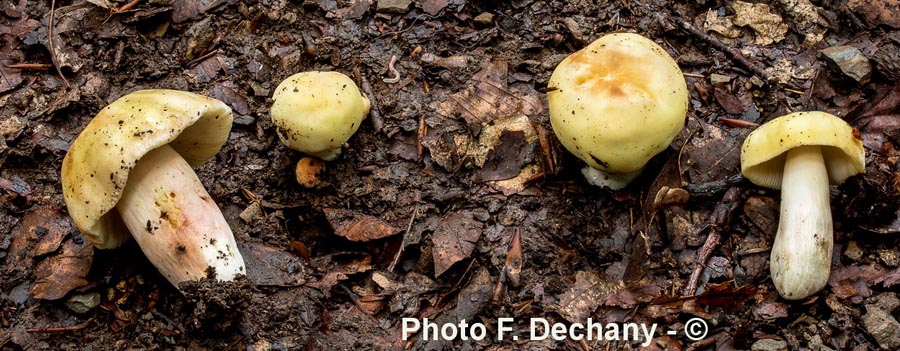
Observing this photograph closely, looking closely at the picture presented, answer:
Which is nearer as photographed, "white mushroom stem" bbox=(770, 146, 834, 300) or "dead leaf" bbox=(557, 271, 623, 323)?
"white mushroom stem" bbox=(770, 146, 834, 300)

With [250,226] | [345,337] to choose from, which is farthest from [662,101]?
[250,226]

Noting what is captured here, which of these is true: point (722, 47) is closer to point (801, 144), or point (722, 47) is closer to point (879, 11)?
point (879, 11)

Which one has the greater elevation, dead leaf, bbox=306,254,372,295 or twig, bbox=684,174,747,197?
twig, bbox=684,174,747,197

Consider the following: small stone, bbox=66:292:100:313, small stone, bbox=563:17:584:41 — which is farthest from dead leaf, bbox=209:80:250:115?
small stone, bbox=563:17:584:41

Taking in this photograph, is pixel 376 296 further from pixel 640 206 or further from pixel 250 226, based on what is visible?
pixel 640 206

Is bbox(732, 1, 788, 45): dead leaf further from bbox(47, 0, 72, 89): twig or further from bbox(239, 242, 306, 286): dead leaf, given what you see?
bbox(47, 0, 72, 89): twig
